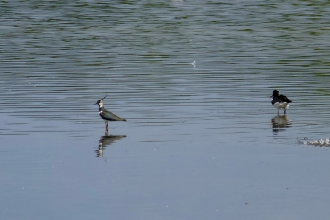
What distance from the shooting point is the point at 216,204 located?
1215cm

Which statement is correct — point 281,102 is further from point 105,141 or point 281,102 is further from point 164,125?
point 105,141

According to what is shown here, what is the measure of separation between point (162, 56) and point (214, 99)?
36.1ft

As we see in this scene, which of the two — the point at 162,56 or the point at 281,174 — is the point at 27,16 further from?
the point at 281,174

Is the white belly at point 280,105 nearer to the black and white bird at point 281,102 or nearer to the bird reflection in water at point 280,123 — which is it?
the black and white bird at point 281,102

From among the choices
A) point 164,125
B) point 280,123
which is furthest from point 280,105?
point 164,125

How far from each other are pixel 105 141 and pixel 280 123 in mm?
4145

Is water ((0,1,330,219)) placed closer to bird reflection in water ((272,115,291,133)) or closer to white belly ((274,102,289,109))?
bird reflection in water ((272,115,291,133))

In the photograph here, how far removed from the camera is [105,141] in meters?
17.2

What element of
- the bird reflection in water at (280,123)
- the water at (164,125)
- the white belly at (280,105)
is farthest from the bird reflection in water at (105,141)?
the white belly at (280,105)

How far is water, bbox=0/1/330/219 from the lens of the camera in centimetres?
1241

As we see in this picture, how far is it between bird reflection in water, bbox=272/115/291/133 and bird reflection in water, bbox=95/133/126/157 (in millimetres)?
3121

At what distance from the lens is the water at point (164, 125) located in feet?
40.7

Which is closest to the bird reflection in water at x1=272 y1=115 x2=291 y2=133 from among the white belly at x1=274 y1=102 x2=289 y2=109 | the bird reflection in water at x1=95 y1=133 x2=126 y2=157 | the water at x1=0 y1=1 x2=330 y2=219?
the water at x1=0 y1=1 x2=330 y2=219

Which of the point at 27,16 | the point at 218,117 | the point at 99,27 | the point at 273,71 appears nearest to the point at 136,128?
the point at 218,117
